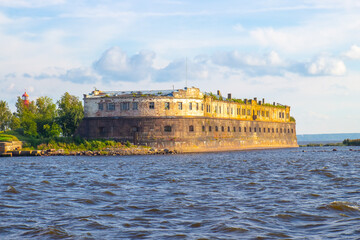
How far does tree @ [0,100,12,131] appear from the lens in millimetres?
92050

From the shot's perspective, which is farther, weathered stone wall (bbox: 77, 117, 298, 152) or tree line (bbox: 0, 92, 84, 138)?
tree line (bbox: 0, 92, 84, 138)

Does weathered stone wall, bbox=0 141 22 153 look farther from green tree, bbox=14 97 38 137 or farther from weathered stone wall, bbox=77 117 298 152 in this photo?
green tree, bbox=14 97 38 137

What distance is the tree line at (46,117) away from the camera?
2899 inches

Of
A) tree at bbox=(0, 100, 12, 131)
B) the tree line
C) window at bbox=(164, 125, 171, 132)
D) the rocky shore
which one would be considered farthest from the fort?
tree at bbox=(0, 100, 12, 131)

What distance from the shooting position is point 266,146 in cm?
8669

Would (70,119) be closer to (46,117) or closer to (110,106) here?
(46,117)

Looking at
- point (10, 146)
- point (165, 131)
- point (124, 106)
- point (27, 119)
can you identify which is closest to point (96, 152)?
point (124, 106)

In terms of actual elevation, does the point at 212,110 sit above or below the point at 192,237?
above

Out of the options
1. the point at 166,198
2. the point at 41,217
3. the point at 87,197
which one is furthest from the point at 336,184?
the point at 41,217

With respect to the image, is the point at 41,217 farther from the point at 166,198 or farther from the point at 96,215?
the point at 166,198

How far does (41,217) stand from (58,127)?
61605 millimetres

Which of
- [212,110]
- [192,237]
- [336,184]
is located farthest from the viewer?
[212,110]

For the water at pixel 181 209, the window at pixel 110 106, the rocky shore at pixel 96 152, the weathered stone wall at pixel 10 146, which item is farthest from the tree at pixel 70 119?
the water at pixel 181 209

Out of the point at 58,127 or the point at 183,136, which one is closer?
the point at 183,136
